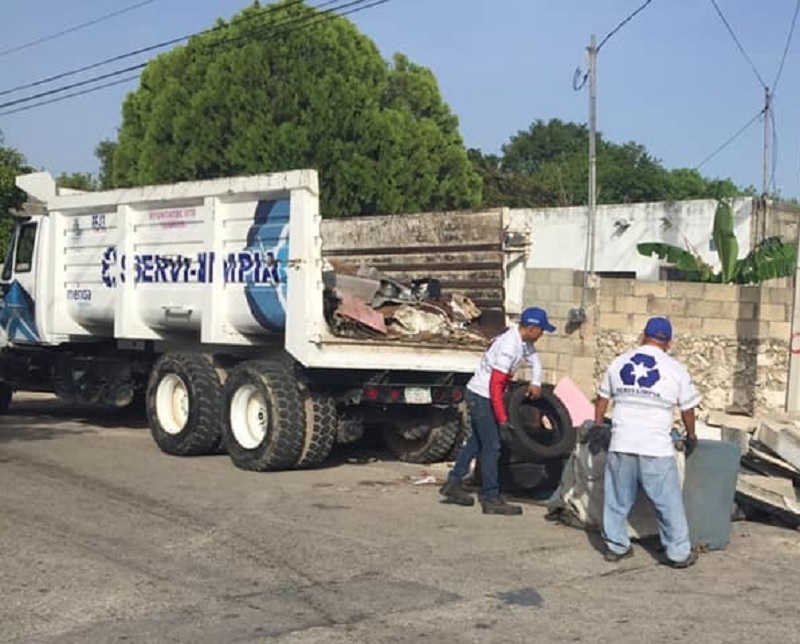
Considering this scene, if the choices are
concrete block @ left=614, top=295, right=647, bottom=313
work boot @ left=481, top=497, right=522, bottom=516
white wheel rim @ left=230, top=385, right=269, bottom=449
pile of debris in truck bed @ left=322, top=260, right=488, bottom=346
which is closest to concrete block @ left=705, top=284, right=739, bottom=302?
concrete block @ left=614, top=295, right=647, bottom=313

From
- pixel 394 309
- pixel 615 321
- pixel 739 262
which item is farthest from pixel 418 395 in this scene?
pixel 739 262

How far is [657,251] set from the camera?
16.4m

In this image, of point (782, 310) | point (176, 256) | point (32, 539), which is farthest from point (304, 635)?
point (782, 310)

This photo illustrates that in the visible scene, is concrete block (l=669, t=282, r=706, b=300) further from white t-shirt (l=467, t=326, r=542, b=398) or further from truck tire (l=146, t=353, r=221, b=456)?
truck tire (l=146, t=353, r=221, b=456)

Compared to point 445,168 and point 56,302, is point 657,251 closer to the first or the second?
point 56,302

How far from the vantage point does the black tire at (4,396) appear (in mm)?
15430

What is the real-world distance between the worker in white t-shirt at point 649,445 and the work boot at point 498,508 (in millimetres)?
1361

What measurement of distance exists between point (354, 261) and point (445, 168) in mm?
16892

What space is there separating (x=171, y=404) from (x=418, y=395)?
2965mm

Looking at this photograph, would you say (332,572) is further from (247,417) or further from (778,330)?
(778,330)

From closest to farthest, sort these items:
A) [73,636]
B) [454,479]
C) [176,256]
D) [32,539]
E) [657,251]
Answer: [73,636]
[32,539]
[454,479]
[176,256]
[657,251]

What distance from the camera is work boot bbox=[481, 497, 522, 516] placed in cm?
882

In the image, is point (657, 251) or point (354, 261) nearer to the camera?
point (354, 261)

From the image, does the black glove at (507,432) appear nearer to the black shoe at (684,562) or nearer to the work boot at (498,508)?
the work boot at (498,508)
